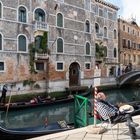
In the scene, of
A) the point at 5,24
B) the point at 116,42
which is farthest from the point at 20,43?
the point at 116,42

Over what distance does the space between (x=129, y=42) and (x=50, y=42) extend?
14.3 meters

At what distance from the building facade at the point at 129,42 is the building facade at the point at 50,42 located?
4.79 m

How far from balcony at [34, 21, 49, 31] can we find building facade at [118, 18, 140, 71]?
1207cm

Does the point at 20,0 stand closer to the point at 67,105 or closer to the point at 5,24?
the point at 5,24

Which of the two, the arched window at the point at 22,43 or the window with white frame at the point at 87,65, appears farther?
the window with white frame at the point at 87,65

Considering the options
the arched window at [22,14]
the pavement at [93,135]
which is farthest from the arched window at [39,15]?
the pavement at [93,135]

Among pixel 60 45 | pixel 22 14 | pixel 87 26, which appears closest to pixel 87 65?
pixel 87 26

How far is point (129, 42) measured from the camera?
31203 mm

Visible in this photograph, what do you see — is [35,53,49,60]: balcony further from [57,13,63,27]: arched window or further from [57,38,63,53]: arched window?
[57,13,63,27]: arched window

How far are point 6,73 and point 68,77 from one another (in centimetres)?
523

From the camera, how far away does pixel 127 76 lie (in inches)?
992

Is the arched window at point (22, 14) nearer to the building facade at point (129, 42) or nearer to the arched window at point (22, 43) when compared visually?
the arched window at point (22, 43)

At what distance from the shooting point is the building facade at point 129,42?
29205 mm

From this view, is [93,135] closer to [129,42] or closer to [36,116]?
[36,116]
